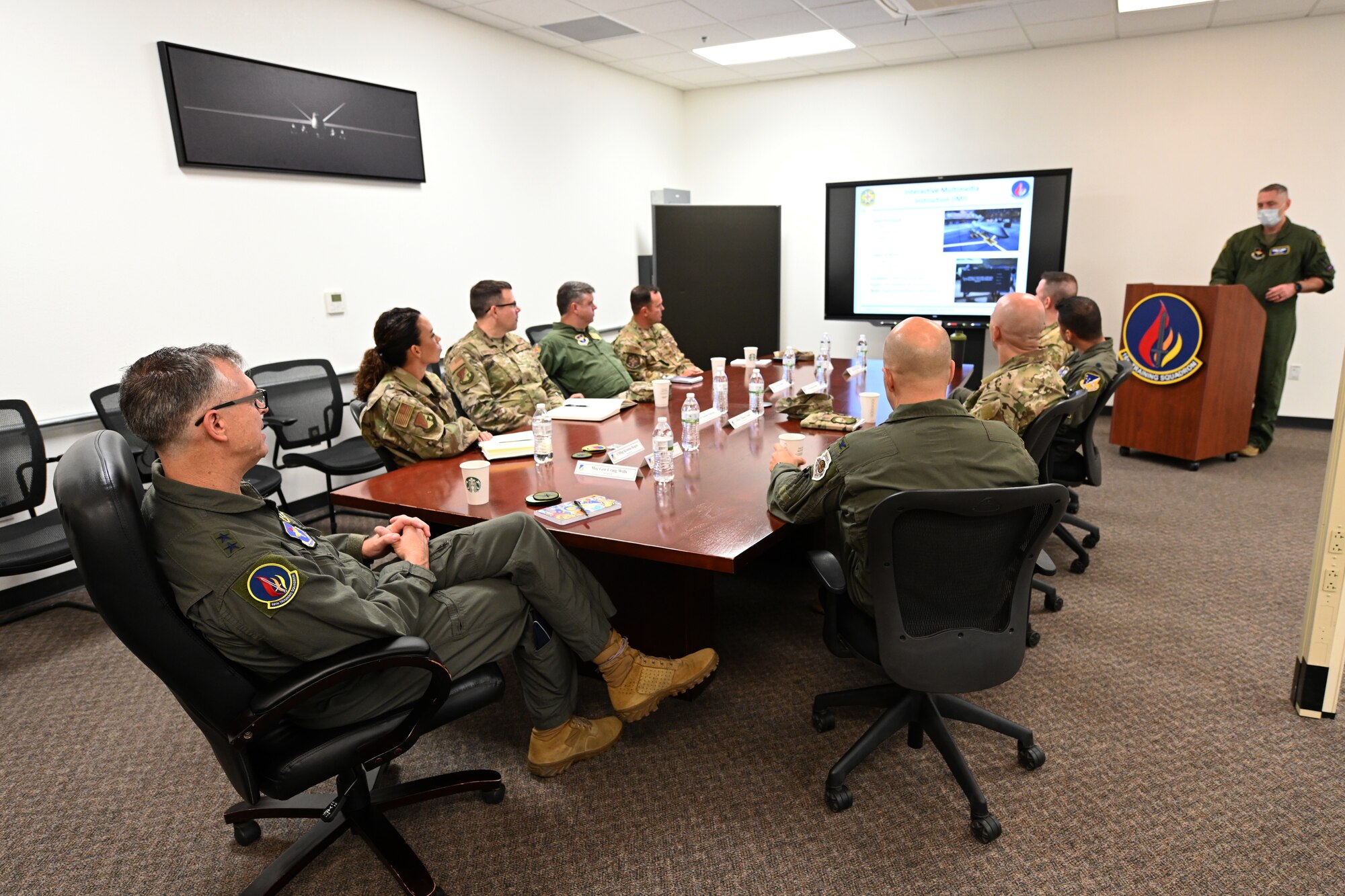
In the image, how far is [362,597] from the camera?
172 centimetres

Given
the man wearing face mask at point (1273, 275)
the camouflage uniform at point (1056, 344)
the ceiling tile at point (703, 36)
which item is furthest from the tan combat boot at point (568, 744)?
the man wearing face mask at point (1273, 275)

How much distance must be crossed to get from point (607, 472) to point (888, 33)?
4530mm

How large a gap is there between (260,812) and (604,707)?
97 centimetres

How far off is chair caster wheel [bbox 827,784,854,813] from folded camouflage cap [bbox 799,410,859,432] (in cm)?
142

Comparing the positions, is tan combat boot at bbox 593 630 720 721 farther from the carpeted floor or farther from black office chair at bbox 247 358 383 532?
black office chair at bbox 247 358 383 532

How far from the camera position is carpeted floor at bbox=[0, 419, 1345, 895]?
180 cm

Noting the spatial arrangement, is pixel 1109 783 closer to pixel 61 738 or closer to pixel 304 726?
pixel 304 726

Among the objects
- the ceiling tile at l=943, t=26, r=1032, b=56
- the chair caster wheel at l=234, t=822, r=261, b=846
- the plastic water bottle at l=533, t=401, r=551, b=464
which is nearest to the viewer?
the chair caster wheel at l=234, t=822, r=261, b=846

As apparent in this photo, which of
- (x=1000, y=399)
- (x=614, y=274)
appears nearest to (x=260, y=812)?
(x=1000, y=399)

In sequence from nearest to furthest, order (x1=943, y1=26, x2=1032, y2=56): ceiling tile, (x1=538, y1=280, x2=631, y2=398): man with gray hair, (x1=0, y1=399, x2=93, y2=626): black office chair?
(x1=0, y1=399, x2=93, y2=626): black office chair → (x1=538, y1=280, x2=631, y2=398): man with gray hair → (x1=943, y1=26, x2=1032, y2=56): ceiling tile

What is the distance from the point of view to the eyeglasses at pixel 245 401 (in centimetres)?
150

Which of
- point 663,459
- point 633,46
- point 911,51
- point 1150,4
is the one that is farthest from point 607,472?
point 911,51

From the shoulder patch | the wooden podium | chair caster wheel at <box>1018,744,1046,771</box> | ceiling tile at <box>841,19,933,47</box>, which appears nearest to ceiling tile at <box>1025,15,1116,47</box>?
ceiling tile at <box>841,19,933,47</box>

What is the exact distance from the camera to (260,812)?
1.88m
